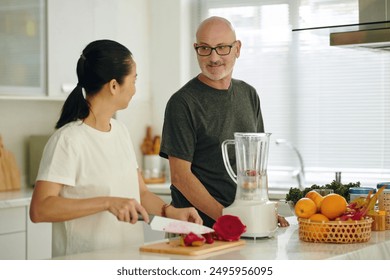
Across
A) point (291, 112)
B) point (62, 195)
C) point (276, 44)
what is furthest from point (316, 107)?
point (62, 195)

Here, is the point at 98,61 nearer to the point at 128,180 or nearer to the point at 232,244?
the point at 128,180

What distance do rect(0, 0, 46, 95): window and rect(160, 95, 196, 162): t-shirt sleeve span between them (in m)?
1.50

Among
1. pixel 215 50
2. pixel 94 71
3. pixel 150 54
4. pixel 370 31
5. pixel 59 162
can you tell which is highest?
pixel 150 54

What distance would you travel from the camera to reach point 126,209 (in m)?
1.93

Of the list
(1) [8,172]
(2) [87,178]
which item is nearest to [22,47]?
(1) [8,172]

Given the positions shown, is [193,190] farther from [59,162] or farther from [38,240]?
[38,240]

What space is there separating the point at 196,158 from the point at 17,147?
6.20 feet

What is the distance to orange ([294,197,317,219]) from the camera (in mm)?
2293

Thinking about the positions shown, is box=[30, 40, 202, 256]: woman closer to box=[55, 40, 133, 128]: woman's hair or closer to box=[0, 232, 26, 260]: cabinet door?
box=[55, 40, 133, 128]: woman's hair

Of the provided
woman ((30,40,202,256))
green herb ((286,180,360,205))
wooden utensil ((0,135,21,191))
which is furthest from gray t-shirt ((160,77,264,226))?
wooden utensil ((0,135,21,191))

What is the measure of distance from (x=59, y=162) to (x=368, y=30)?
1508mm

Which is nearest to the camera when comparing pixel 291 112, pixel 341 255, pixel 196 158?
pixel 341 255
